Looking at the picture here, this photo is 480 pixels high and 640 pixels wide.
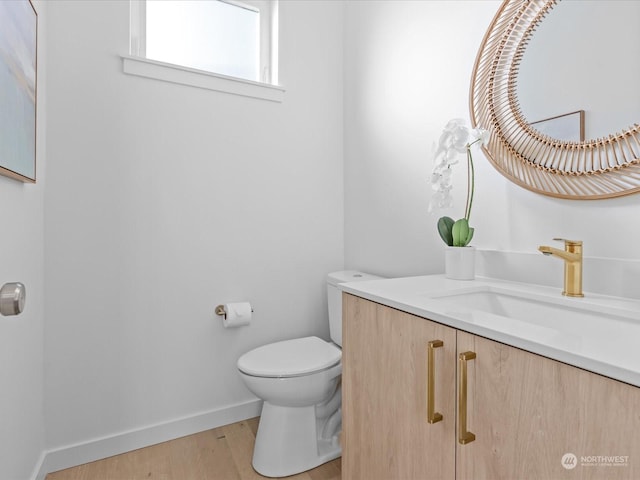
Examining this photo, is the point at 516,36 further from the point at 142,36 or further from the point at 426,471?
the point at 142,36

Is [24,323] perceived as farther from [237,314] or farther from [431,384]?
[431,384]

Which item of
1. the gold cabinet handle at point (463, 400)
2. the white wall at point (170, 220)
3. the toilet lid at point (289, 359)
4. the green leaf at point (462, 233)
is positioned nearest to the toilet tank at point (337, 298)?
the toilet lid at point (289, 359)

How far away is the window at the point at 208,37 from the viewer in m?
1.61

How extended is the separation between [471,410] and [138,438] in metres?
1.50

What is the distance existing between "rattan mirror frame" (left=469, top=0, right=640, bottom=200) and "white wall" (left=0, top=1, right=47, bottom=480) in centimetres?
146

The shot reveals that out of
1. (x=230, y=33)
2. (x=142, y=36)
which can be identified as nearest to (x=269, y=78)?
(x=230, y=33)

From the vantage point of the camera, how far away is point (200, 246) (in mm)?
1688

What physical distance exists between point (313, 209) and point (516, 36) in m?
1.18

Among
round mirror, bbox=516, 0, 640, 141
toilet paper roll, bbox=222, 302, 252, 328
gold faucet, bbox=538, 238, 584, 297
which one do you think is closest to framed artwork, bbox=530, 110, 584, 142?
round mirror, bbox=516, 0, 640, 141

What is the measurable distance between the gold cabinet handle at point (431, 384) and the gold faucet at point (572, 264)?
1.43 ft

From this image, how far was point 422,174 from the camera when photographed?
1.53 meters

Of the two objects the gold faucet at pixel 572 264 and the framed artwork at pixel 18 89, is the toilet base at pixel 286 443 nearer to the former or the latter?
the gold faucet at pixel 572 264

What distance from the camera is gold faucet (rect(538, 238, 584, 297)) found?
917 mm

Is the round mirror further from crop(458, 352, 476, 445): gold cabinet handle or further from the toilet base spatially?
the toilet base
